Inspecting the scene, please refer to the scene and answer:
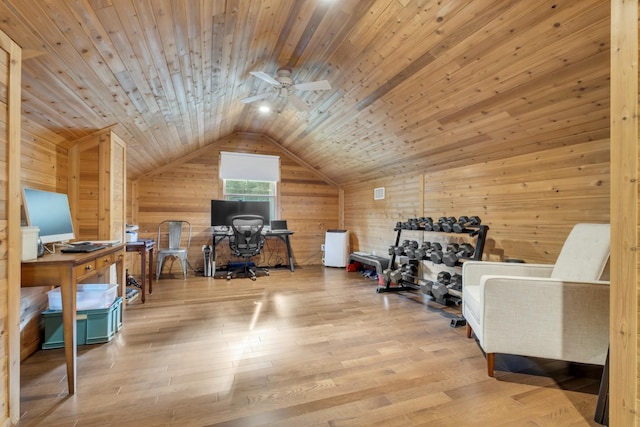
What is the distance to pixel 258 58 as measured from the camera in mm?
2775

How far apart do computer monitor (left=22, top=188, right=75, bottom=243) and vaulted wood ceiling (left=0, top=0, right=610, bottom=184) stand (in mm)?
624

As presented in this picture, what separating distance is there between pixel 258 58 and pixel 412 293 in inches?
140

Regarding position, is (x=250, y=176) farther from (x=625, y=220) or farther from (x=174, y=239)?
(x=625, y=220)

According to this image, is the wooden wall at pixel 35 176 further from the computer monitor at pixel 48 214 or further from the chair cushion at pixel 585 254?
the chair cushion at pixel 585 254

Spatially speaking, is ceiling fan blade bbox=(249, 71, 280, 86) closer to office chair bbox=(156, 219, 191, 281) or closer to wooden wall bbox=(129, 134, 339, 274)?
wooden wall bbox=(129, 134, 339, 274)

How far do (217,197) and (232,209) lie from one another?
0.46m

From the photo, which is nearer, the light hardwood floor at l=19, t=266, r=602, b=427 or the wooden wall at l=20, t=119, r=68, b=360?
the light hardwood floor at l=19, t=266, r=602, b=427

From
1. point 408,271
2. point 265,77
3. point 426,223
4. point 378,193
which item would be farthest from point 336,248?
point 265,77

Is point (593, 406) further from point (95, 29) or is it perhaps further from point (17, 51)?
point (17, 51)

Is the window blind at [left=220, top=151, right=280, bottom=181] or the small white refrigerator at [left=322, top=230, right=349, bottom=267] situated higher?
the window blind at [left=220, top=151, right=280, bottom=181]

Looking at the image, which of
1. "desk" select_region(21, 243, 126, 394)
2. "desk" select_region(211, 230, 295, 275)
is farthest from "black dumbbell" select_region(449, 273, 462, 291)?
"desk" select_region(21, 243, 126, 394)

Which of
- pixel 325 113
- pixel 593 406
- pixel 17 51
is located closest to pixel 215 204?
pixel 325 113

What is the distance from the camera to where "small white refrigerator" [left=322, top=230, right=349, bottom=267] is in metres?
5.95

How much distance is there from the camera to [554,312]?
183 cm
